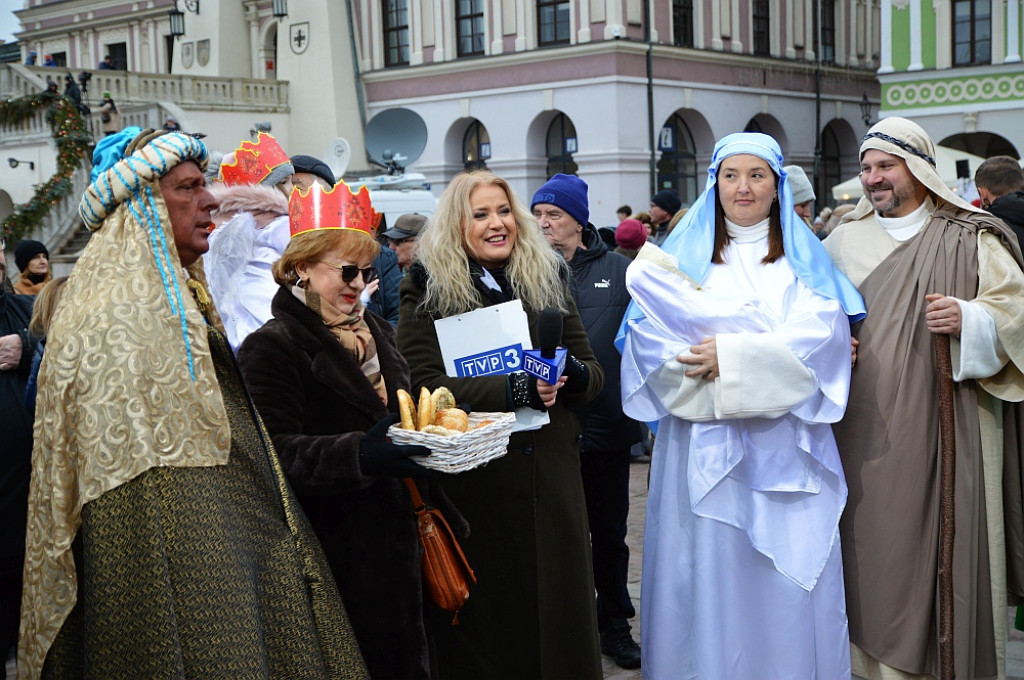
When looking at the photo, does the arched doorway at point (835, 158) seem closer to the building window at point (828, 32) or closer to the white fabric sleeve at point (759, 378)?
the building window at point (828, 32)

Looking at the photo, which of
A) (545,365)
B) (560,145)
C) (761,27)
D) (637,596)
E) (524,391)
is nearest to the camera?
(545,365)

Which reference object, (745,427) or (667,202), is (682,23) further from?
(745,427)

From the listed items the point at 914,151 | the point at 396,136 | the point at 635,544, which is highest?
the point at 396,136

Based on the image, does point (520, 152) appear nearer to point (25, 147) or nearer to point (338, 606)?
point (25, 147)

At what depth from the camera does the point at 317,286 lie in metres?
3.21

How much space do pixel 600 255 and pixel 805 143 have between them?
26090 millimetres

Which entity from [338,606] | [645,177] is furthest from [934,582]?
[645,177]

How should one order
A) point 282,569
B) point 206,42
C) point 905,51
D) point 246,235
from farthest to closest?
point 206,42 < point 905,51 < point 246,235 < point 282,569

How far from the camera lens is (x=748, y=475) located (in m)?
4.04

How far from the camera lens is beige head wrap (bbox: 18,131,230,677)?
94.1 inches

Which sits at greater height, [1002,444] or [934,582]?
[1002,444]

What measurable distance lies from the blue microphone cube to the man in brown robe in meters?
1.35

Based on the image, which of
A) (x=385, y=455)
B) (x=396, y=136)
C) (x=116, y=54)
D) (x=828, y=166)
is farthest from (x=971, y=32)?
(x=385, y=455)

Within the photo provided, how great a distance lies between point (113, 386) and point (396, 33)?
86.4ft
